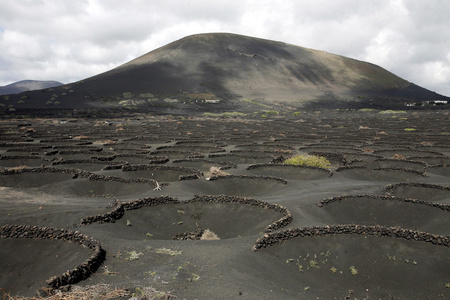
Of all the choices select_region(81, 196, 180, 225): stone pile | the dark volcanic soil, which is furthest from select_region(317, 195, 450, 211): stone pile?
select_region(81, 196, 180, 225): stone pile

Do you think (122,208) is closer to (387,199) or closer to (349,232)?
(349,232)

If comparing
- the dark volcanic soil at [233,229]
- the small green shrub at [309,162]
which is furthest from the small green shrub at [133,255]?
the small green shrub at [309,162]

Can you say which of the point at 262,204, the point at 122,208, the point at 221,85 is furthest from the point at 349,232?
the point at 221,85

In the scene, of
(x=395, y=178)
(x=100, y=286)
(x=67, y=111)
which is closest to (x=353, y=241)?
(x=100, y=286)

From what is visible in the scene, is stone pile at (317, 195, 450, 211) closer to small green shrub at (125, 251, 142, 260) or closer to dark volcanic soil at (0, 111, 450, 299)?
dark volcanic soil at (0, 111, 450, 299)

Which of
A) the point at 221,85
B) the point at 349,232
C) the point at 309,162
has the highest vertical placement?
the point at 221,85

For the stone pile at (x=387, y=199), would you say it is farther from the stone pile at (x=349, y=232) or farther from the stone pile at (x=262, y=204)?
the stone pile at (x=349, y=232)

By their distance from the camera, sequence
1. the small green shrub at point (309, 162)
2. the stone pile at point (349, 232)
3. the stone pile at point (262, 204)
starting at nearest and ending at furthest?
the stone pile at point (349, 232) < the stone pile at point (262, 204) < the small green shrub at point (309, 162)

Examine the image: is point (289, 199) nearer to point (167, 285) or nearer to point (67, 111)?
point (167, 285)
